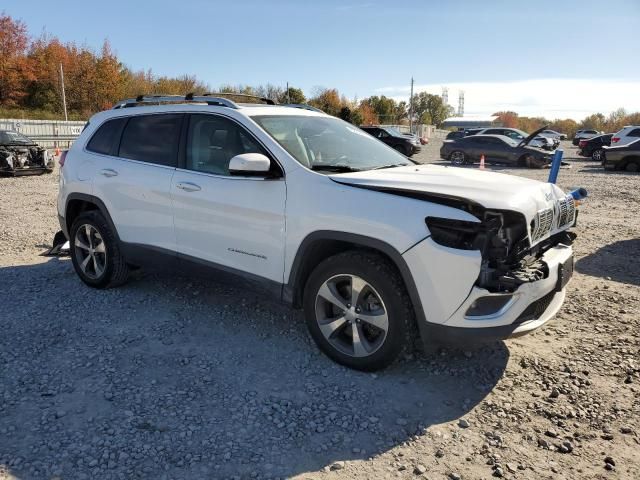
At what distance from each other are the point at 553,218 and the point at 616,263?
3517 millimetres

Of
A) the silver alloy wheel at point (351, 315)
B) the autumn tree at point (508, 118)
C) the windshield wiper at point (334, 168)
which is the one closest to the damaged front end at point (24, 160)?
the windshield wiper at point (334, 168)

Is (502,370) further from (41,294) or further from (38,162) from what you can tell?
(38,162)

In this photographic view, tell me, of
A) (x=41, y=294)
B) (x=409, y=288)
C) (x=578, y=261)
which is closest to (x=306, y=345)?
(x=409, y=288)

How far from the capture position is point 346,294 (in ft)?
11.9

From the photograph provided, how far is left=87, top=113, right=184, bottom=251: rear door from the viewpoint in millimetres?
4492

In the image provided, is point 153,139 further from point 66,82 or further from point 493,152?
point 66,82

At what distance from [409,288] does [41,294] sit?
3.87 meters

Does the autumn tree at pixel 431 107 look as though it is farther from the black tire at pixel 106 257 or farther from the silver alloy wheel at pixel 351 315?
the silver alloy wheel at pixel 351 315

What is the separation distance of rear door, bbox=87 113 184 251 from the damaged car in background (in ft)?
38.4

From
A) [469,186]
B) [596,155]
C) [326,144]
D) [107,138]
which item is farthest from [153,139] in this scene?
[596,155]

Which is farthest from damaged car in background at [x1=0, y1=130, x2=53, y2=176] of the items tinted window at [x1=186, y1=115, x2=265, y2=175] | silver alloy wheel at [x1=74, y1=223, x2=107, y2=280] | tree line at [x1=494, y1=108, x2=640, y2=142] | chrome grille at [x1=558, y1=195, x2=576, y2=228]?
tree line at [x1=494, y1=108, x2=640, y2=142]

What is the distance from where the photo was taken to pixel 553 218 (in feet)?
11.7

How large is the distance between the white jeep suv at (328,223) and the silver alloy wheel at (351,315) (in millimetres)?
10

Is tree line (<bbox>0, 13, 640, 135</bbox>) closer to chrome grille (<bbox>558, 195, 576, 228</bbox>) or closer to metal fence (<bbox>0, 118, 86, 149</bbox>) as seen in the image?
metal fence (<bbox>0, 118, 86, 149</bbox>)
